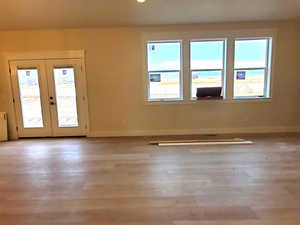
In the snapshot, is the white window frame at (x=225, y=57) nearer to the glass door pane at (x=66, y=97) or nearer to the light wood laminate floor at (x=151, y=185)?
the light wood laminate floor at (x=151, y=185)

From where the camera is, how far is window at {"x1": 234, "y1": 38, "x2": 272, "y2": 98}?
Result: 568cm

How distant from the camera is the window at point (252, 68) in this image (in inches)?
224

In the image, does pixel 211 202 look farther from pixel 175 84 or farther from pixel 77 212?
pixel 175 84

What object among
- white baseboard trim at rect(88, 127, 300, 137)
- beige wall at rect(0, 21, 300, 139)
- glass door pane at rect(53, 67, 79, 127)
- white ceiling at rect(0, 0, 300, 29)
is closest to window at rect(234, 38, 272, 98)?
beige wall at rect(0, 21, 300, 139)

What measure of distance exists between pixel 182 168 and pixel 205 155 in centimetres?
74

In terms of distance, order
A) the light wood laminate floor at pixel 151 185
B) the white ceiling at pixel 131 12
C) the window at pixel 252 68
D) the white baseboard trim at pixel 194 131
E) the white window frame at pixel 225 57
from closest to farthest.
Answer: the light wood laminate floor at pixel 151 185 < the white ceiling at pixel 131 12 < the white window frame at pixel 225 57 < the window at pixel 252 68 < the white baseboard trim at pixel 194 131

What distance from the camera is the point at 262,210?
2625 millimetres

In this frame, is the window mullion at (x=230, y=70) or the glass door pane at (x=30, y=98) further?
the glass door pane at (x=30, y=98)

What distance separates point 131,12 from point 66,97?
8.23 ft

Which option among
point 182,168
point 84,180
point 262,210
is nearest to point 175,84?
point 182,168

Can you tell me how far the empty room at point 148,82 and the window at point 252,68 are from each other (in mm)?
23

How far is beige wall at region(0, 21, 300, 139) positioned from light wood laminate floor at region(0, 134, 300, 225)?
3.23 ft

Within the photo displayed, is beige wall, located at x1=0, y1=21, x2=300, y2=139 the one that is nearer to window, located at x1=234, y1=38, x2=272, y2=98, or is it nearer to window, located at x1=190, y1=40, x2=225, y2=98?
window, located at x1=234, y1=38, x2=272, y2=98

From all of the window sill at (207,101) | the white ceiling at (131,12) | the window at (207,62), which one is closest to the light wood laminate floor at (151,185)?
the window sill at (207,101)
